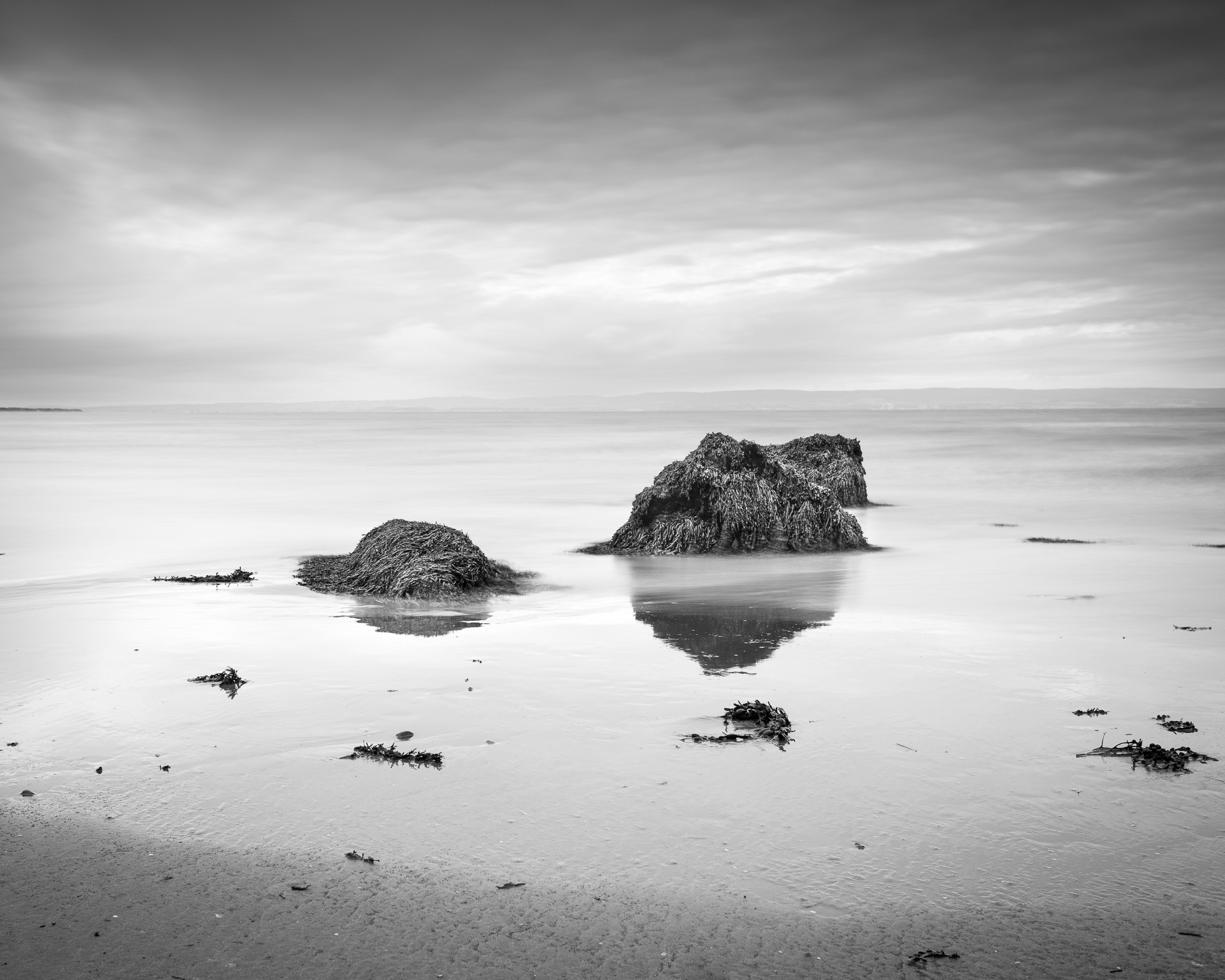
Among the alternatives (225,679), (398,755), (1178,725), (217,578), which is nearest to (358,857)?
(398,755)

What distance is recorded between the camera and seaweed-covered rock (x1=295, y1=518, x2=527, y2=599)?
331 inches

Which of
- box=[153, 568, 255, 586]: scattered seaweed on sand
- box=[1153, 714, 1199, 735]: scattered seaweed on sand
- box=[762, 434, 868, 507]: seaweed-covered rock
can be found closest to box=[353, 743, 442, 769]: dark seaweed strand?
box=[1153, 714, 1199, 735]: scattered seaweed on sand

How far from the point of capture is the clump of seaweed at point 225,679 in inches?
210

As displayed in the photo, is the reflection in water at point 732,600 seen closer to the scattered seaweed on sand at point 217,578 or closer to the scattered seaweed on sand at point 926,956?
the scattered seaweed on sand at point 926,956

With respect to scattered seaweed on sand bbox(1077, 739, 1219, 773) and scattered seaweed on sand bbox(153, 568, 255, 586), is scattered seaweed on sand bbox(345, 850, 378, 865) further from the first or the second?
scattered seaweed on sand bbox(153, 568, 255, 586)

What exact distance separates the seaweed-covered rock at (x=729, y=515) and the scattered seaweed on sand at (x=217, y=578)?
4029mm

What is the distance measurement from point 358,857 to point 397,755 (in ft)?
2.94

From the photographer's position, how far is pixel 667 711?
4984mm

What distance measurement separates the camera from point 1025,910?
121 inches

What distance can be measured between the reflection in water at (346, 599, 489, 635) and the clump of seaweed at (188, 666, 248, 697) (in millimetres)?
1456

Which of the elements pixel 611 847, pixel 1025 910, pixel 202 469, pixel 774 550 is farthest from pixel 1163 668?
pixel 202 469

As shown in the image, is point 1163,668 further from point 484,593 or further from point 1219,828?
point 484,593

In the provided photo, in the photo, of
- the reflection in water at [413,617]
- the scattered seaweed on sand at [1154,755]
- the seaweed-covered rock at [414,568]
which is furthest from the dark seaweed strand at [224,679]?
the scattered seaweed on sand at [1154,755]

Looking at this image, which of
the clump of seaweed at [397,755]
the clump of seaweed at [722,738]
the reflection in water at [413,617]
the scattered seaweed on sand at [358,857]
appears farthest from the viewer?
the reflection in water at [413,617]
